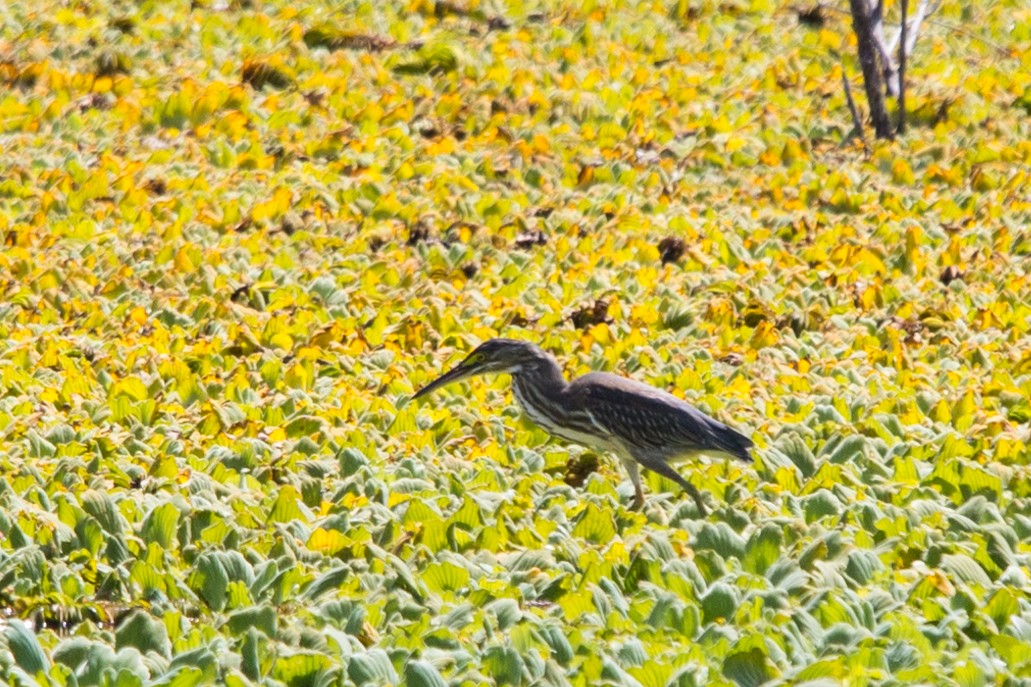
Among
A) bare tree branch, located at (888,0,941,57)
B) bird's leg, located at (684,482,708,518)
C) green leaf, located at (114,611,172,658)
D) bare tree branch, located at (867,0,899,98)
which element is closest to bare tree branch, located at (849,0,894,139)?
bare tree branch, located at (867,0,899,98)

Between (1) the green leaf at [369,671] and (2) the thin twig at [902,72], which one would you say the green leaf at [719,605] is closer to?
(1) the green leaf at [369,671]

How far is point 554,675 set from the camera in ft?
17.6

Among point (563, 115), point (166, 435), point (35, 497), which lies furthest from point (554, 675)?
point (563, 115)

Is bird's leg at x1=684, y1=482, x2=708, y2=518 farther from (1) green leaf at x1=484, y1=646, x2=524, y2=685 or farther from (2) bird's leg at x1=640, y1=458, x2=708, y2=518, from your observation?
(1) green leaf at x1=484, y1=646, x2=524, y2=685

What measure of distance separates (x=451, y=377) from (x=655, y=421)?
122 cm

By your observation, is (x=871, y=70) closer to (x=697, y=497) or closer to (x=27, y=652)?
(x=697, y=497)

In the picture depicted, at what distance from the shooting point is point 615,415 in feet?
25.2

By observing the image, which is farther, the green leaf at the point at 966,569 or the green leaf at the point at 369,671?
the green leaf at the point at 966,569

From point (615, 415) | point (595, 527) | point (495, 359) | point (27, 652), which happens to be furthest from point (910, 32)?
point (27, 652)

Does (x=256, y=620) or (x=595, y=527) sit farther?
(x=595, y=527)

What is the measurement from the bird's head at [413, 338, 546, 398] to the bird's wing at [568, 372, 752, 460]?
0.47m

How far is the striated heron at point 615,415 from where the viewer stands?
749 cm

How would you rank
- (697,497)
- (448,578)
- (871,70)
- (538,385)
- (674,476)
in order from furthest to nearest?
(871,70) < (538,385) < (674,476) < (697,497) < (448,578)

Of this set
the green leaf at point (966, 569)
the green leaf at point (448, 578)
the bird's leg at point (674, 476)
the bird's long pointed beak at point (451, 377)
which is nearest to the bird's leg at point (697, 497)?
the bird's leg at point (674, 476)
